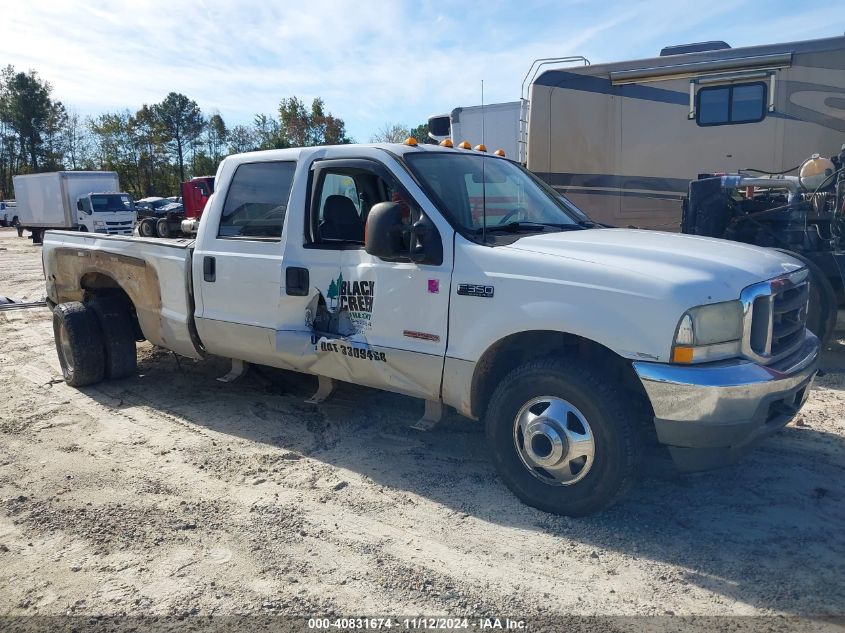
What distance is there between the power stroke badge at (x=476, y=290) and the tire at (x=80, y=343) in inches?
155

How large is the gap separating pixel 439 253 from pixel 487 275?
34cm

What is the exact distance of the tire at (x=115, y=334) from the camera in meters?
6.23

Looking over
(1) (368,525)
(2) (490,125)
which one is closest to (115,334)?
(1) (368,525)

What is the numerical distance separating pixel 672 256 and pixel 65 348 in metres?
5.37

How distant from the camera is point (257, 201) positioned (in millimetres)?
5004

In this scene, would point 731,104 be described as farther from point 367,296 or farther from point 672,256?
point 367,296

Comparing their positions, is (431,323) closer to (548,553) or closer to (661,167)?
(548,553)

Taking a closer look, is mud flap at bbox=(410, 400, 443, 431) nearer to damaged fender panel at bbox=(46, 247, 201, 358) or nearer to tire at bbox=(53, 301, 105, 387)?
damaged fender panel at bbox=(46, 247, 201, 358)

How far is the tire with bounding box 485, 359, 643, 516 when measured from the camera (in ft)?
11.2

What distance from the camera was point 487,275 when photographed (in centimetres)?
374

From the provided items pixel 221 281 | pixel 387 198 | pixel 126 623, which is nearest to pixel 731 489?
pixel 387 198

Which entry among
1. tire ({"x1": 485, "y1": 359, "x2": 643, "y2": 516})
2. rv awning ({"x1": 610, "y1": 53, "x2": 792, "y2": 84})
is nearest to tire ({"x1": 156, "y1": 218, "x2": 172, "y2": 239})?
tire ({"x1": 485, "y1": 359, "x2": 643, "y2": 516})

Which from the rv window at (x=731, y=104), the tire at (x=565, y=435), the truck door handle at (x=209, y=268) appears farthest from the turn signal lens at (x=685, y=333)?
the rv window at (x=731, y=104)

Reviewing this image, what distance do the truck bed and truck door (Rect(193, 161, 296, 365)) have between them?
0.20 metres
